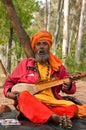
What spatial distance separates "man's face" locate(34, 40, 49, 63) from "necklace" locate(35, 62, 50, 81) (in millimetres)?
74

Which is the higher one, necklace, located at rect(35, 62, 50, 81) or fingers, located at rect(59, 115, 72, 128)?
necklace, located at rect(35, 62, 50, 81)

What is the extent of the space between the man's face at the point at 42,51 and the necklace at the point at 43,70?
7cm

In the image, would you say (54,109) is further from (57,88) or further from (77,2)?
(77,2)

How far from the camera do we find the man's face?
17.2 feet

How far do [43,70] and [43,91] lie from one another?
28 cm

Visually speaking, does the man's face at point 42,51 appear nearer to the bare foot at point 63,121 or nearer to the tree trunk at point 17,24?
the bare foot at point 63,121

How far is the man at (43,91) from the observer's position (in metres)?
4.75

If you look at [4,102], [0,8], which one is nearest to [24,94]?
[4,102]

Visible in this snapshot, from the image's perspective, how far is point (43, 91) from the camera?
203 inches

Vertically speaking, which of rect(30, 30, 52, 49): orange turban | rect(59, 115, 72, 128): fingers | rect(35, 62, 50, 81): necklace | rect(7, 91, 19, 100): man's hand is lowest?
rect(59, 115, 72, 128): fingers

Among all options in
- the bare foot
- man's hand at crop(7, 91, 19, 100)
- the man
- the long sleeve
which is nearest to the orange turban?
the man

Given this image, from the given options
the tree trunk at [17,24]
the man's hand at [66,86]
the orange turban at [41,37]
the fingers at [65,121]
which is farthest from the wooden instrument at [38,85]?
the tree trunk at [17,24]

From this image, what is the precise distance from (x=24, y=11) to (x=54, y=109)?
16.1 meters

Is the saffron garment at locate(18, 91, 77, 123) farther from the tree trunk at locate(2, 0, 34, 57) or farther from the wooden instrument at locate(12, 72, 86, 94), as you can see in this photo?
the tree trunk at locate(2, 0, 34, 57)
